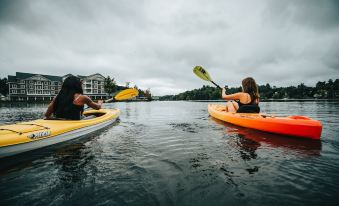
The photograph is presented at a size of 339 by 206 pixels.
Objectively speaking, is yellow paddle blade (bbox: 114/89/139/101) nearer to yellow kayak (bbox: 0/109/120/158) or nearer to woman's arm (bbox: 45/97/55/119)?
yellow kayak (bbox: 0/109/120/158)

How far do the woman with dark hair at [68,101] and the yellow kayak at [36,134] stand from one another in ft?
1.11

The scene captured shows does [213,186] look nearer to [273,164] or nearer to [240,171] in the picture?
[240,171]

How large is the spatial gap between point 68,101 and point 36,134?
59.1 inches

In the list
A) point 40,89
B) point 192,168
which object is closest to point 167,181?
point 192,168

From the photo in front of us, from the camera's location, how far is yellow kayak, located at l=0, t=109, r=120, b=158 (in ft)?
12.0

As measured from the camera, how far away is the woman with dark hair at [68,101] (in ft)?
17.8

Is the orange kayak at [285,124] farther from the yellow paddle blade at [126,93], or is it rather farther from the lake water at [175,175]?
the yellow paddle blade at [126,93]

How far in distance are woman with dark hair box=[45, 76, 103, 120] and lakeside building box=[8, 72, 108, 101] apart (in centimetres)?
7019

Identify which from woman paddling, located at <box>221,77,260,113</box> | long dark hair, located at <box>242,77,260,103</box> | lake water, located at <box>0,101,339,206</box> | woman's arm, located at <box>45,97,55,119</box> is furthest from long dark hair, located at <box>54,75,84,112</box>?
long dark hair, located at <box>242,77,260,103</box>

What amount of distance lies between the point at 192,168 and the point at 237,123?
5.28 metres

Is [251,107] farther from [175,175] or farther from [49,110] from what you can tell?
[49,110]

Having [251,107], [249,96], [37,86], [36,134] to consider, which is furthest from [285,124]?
[37,86]

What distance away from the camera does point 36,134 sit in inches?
164

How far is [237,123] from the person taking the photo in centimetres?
792
